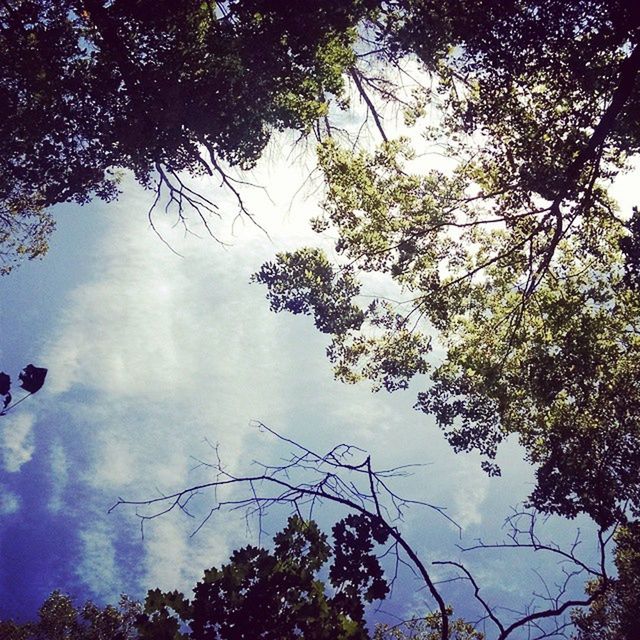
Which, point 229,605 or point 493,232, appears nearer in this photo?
point 229,605

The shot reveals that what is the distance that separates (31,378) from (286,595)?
17.8 feet

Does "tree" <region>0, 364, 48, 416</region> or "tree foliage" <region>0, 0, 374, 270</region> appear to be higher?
"tree foliage" <region>0, 0, 374, 270</region>

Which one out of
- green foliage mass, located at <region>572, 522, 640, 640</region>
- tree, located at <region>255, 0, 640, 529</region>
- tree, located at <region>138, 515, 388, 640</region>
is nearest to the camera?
tree, located at <region>138, 515, 388, 640</region>

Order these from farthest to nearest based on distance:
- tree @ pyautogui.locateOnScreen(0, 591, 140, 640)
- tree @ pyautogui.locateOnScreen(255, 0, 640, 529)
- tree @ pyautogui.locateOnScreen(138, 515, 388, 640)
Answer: tree @ pyautogui.locateOnScreen(0, 591, 140, 640) → tree @ pyautogui.locateOnScreen(255, 0, 640, 529) → tree @ pyautogui.locateOnScreen(138, 515, 388, 640)

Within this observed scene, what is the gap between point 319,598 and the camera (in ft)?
12.5

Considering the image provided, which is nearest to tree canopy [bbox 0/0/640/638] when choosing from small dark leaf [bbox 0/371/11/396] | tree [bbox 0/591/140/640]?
small dark leaf [bbox 0/371/11/396]

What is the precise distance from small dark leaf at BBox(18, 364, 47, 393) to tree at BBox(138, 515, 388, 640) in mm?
4520

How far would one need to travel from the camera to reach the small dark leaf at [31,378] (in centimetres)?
679

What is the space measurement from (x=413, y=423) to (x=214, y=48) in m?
67.6

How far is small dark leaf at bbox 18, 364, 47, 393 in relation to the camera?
6789mm

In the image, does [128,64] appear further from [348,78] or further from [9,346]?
[9,346]

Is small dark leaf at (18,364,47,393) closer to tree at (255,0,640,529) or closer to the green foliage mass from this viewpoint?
tree at (255,0,640,529)

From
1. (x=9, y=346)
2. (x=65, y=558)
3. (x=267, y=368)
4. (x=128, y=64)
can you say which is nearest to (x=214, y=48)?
(x=128, y=64)

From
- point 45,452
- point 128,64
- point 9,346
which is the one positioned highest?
point 9,346
